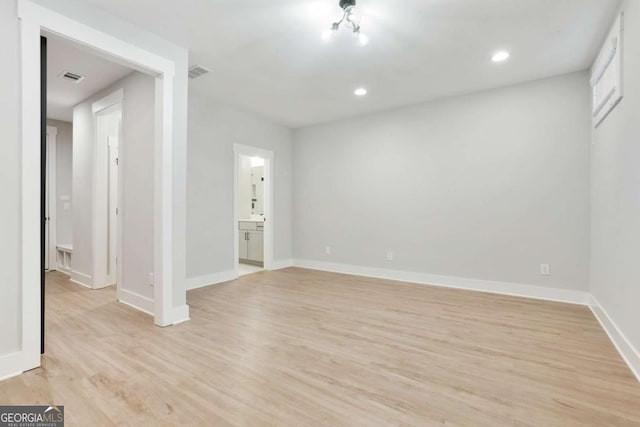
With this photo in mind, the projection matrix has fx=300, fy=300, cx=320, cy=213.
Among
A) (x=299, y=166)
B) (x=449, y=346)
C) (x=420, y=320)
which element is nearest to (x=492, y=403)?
(x=449, y=346)

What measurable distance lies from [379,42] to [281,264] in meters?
Result: 4.22

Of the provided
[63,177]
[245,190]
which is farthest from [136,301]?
[245,190]

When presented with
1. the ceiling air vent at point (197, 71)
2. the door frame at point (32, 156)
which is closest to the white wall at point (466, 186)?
the ceiling air vent at point (197, 71)

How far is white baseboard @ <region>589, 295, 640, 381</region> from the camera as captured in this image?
2022 mm

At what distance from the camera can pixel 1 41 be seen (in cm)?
195

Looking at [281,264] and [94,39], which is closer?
[94,39]

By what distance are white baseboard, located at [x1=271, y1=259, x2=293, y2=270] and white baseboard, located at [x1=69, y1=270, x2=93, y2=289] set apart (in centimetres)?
278

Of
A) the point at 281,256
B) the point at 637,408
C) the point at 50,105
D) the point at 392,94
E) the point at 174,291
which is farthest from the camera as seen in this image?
the point at 281,256

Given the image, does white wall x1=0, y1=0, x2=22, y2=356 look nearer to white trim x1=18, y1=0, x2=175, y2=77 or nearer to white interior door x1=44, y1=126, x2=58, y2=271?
white trim x1=18, y1=0, x2=175, y2=77

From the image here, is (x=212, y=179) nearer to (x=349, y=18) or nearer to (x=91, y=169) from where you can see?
(x=91, y=169)

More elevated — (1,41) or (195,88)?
(195,88)

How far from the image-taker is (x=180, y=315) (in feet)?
9.76

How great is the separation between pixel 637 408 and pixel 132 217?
432cm

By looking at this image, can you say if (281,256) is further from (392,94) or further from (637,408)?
(637,408)
